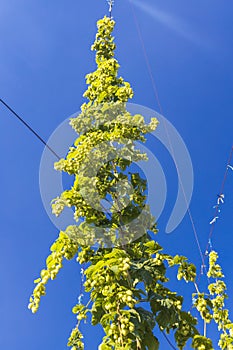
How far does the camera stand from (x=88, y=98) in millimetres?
4273

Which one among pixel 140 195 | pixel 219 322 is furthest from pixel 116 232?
pixel 219 322

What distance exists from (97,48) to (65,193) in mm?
2494

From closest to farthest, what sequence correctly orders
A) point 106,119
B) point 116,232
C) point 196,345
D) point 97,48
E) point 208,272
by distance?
point 196,345, point 116,232, point 106,119, point 208,272, point 97,48

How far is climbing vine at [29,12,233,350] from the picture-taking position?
2.29m

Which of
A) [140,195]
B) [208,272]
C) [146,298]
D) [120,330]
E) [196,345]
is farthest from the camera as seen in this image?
[208,272]

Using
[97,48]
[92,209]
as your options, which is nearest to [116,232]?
[92,209]

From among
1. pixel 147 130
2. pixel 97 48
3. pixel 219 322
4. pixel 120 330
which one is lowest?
pixel 120 330

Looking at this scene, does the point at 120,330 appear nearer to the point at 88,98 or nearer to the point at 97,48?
the point at 88,98

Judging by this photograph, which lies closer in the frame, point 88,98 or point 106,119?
point 106,119

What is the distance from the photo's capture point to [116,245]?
2.91 m

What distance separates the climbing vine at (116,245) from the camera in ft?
7.50

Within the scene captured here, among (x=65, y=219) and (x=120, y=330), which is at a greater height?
(x=65, y=219)

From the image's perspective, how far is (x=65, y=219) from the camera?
3.14 m

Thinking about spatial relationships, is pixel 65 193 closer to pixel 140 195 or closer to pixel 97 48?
pixel 140 195
